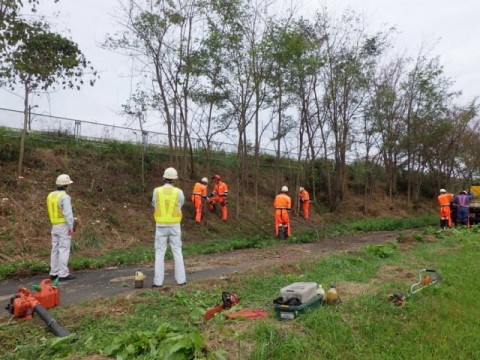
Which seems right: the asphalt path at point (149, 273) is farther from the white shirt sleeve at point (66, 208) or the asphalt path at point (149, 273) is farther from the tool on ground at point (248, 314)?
the tool on ground at point (248, 314)

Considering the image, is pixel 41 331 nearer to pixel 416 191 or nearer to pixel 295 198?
pixel 295 198

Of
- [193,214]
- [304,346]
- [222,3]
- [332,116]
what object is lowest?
[304,346]

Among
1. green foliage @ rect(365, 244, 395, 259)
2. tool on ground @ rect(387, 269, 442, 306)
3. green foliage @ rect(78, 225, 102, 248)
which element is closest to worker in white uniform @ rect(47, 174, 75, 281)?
Result: green foliage @ rect(78, 225, 102, 248)

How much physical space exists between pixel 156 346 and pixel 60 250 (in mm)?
5349

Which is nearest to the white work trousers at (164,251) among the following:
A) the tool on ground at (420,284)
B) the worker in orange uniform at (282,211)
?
the tool on ground at (420,284)

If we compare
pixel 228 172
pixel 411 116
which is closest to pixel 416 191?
pixel 411 116

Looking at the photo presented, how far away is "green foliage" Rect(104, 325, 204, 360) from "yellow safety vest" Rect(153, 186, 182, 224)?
11.4ft

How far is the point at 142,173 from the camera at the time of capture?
1914cm

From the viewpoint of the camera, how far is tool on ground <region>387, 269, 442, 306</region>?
627 centimetres

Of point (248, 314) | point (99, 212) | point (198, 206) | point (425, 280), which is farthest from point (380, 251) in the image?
point (99, 212)

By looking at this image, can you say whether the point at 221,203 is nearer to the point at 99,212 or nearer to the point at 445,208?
the point at 99,212

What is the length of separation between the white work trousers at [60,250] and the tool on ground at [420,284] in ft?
20.6

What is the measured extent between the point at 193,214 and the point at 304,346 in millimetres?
13889

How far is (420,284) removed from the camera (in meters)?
7.46
